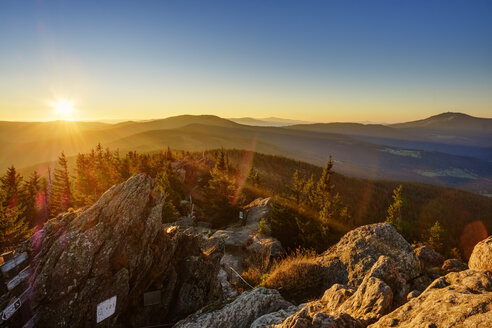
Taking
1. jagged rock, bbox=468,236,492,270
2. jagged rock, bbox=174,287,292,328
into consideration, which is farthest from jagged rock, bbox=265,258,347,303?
jagged rock, bbox=468,236,492,270

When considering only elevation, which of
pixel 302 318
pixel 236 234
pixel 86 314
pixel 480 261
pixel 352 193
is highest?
pixel 480 261

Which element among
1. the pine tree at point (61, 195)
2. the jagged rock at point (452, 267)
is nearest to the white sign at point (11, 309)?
the jagged rock at point (452, 267)

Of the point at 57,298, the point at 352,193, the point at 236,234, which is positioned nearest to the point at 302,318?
the point at 57,298

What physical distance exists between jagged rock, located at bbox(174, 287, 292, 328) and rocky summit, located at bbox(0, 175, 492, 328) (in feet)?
0.11

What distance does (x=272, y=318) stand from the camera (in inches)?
247

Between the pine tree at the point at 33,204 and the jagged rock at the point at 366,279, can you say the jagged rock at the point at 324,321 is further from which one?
the pine tree at the point at 33,204

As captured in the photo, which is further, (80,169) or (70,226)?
(80,169)

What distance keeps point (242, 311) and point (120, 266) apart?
4699 mm

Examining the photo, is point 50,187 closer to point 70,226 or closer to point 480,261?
point 70,226

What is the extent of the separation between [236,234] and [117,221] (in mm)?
14807

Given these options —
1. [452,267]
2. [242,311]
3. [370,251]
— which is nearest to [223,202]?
[370,251]

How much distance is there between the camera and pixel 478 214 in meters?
87.4

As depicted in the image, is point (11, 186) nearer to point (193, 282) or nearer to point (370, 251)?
point (193, 282)

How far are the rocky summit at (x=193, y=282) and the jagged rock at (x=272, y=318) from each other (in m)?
0.03
